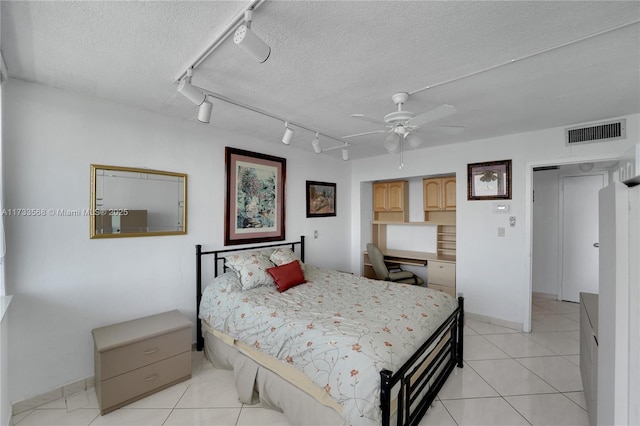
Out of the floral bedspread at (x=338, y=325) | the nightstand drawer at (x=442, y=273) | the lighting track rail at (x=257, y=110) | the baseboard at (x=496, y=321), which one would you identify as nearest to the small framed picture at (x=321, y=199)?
the lighting track rail at (x=257, y=110)

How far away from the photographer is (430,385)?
2.26 m

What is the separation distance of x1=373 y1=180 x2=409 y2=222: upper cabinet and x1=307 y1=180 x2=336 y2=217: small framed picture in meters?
0.98

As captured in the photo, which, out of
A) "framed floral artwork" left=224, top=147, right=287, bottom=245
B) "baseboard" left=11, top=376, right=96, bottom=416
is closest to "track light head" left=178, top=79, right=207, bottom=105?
"framed floral artwork" left=224, top=147, right=287, bottom=245

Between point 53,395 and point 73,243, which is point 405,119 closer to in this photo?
point 73,243

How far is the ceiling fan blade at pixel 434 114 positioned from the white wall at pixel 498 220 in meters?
2.32

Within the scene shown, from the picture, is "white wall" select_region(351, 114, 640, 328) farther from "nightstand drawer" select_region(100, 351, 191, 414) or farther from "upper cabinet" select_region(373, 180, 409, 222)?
"nightstand drawer" select_region(100, 351, 191, 414)

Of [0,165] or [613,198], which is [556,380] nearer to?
[613,198]

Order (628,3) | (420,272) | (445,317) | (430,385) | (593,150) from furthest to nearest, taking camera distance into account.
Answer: (420,272)
(593,150)
(445,317)
(430,385)
(628,3)

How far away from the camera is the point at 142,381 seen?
2.27 m

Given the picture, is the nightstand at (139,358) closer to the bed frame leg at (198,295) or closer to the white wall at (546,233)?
the bed frame leg at (198,295)

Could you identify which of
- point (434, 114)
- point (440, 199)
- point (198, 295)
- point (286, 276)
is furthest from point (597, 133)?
point (198, 295)

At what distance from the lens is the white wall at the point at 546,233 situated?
4883 millimetres

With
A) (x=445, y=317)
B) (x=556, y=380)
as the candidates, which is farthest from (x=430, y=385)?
(x=556, y=380)

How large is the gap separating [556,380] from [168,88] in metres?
4.30
